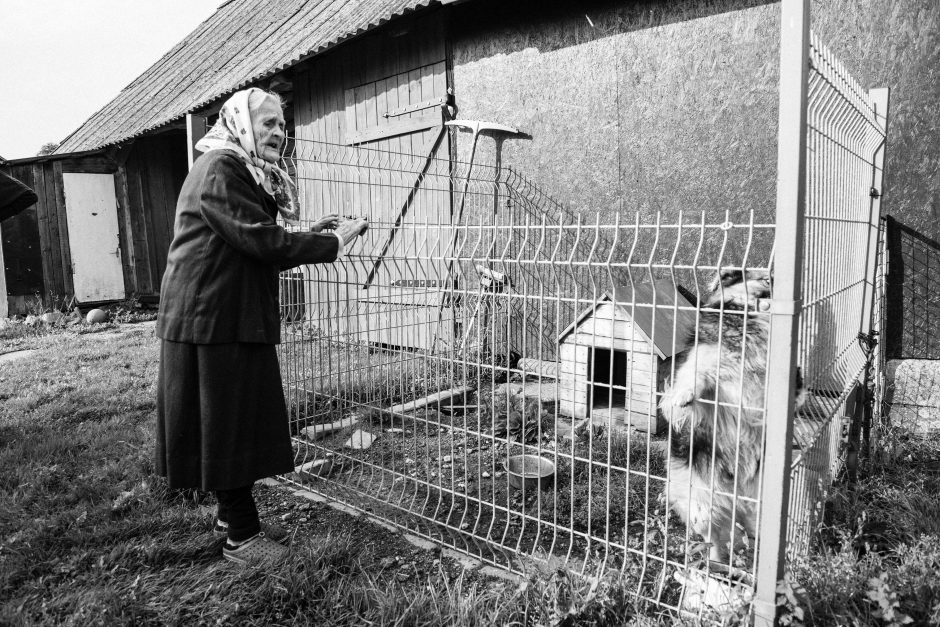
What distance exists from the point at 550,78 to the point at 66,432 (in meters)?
4.67

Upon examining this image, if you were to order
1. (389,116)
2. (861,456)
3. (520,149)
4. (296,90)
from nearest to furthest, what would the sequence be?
1. (861,456)
2. (520,149)
3. (389,116)
4. (296,90)

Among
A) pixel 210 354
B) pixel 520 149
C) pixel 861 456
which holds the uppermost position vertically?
pixel 520 149

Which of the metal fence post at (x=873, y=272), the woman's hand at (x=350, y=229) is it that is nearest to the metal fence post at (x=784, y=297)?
the woman's hand at (x=350, y=229)

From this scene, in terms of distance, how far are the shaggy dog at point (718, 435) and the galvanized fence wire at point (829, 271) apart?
15 cm

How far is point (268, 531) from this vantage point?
2869 millimetres

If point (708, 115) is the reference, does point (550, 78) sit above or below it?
above

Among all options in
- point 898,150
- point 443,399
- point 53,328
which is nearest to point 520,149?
point 443,399

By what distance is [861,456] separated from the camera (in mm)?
3342

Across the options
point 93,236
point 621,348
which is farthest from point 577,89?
point 93,236

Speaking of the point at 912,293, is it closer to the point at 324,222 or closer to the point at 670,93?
the point at 670,93

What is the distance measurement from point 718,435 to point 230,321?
1.82m

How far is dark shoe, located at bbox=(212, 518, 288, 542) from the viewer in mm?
2809

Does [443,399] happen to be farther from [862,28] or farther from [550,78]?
[862,28]

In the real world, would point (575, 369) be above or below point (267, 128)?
below
